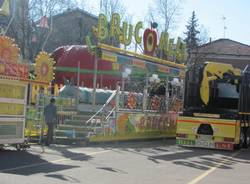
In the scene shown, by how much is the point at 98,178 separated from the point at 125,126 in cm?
1172

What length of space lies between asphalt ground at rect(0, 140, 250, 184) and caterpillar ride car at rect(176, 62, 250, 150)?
3.56 feet

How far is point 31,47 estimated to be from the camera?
1811 inches

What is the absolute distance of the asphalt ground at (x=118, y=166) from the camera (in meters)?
12.2

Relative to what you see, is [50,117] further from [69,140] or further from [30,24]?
[30,24]

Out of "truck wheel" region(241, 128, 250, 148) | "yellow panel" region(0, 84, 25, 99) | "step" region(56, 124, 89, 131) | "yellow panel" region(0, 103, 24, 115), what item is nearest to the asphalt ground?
"yellow panel" region(0, 103, 24, 115)

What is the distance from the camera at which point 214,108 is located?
2222cm

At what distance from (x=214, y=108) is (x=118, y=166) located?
844 centimetres

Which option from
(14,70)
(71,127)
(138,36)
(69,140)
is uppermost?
(138,36)

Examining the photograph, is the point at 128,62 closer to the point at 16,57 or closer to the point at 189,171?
the point at 16,57

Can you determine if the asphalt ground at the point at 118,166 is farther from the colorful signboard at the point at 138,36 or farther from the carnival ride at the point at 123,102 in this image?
the colorful signboard at the point at 138,36

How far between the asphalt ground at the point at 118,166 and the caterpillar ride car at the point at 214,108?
109 cm

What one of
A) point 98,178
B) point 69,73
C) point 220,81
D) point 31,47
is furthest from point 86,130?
point 31,47

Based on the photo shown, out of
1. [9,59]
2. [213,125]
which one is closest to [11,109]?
[9,59]

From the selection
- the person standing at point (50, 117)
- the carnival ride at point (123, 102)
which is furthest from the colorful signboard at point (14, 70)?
the carnival ride at point (123, 102)
